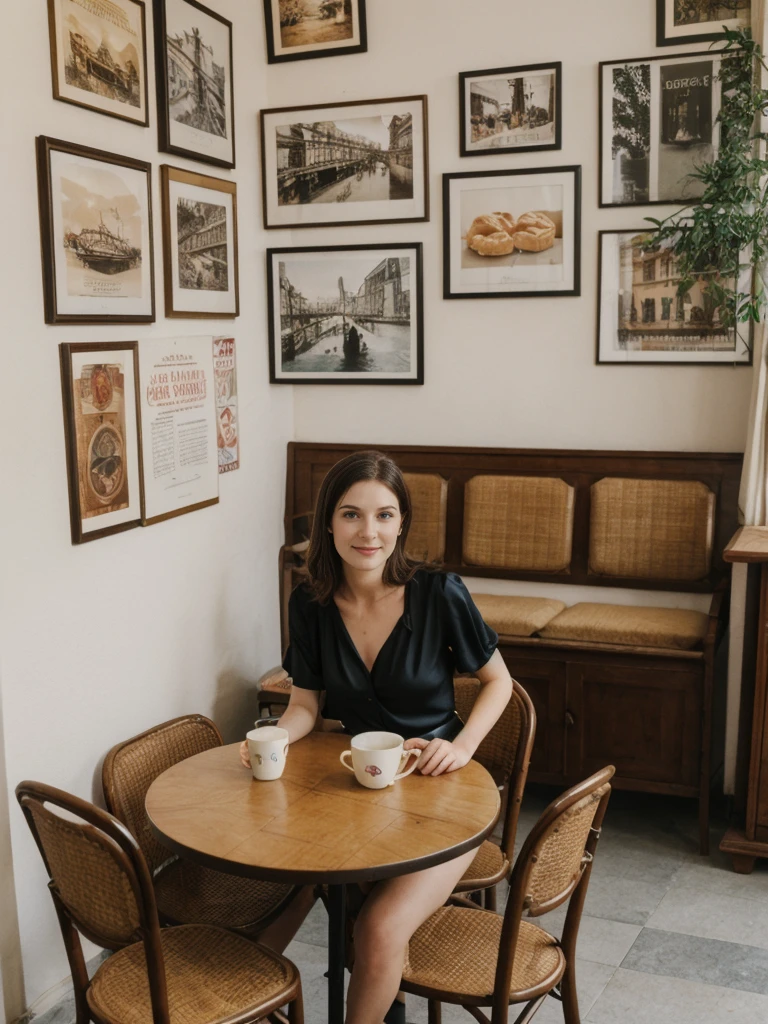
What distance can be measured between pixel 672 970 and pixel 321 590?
4.93 feet

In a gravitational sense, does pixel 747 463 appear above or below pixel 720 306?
below

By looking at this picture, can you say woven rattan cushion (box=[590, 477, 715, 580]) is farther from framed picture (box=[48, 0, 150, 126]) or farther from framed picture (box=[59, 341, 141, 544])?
framed picture (box=[48, 0, 150, 126])

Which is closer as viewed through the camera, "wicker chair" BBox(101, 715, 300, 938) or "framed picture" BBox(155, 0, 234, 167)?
"wicker chair" BBox(101, 715, 300, 938)

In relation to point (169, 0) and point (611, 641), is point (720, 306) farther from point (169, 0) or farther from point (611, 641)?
point (169, 0)

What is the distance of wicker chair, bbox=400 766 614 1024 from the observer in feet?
6.23

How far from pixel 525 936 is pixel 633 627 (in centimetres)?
169

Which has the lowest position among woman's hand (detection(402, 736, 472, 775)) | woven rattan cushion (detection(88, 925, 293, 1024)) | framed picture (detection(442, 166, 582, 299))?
woven rattan cushion (detection(88, 925, 293, 1024))

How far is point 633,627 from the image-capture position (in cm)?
368

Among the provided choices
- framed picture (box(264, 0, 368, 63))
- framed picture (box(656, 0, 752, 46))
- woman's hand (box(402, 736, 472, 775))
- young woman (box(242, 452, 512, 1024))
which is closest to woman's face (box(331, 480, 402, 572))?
young woman (box(242, 452, 512, 1024))

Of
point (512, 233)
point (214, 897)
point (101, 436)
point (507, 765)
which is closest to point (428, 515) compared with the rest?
point (512, 233)

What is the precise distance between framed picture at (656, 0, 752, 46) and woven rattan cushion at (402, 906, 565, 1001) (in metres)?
3.06

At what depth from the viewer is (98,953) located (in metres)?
3.02

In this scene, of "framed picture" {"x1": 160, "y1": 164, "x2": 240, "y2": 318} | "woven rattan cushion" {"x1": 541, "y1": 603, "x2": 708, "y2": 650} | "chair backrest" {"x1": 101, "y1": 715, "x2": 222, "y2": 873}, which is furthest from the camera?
"woven rattan cushion" {"x1": 541, "y1": 603, "x2": 708, "y2": 650}

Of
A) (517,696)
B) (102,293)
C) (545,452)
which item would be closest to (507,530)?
(545,452)
